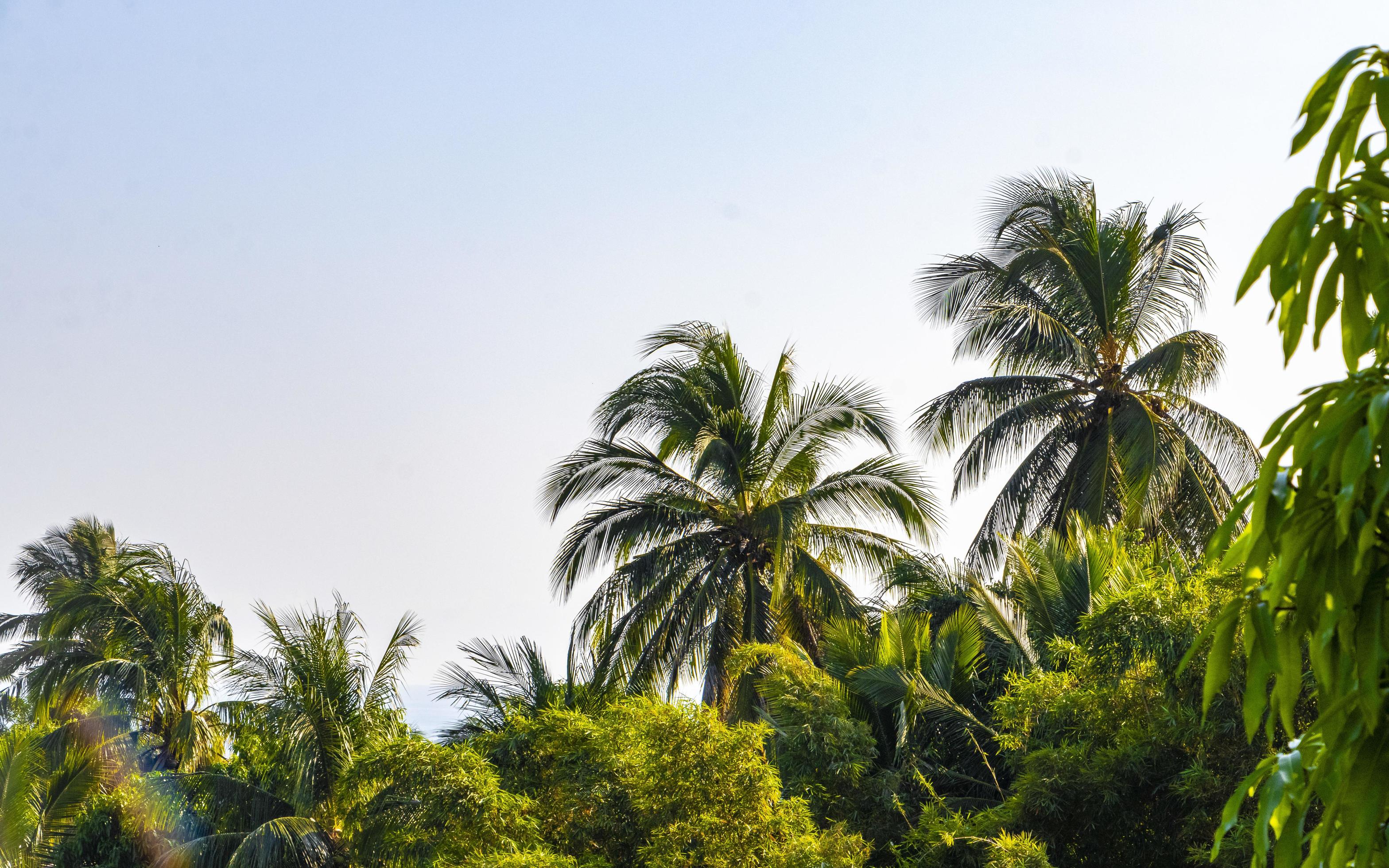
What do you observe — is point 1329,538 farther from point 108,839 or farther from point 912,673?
point 108,839

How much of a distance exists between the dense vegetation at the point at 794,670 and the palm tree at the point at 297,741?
47mm

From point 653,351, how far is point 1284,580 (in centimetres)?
1661

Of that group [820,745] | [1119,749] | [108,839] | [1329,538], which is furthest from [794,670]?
[108,839]

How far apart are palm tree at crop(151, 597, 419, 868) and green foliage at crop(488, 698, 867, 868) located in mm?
4878

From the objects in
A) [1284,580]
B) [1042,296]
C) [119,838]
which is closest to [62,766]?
[119,838]

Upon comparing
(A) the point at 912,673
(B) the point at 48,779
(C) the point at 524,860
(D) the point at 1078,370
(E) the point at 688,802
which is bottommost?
(C) the point at 524,860

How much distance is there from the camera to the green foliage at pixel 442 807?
1073cm

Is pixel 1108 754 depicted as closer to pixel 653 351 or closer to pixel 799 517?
pixel 799 517

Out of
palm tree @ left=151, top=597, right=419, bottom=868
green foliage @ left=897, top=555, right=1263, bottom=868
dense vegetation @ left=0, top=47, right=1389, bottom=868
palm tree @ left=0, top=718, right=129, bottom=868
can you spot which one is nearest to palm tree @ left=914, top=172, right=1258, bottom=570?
dense vegetation @ left=0, top=47, right=1389, bottom=868

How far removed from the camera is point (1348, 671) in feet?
5.08

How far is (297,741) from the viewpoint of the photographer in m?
15.7

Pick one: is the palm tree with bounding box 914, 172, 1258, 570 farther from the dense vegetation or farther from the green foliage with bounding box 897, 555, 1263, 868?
the green foliage with bounding box 897, 555, 1263, 868

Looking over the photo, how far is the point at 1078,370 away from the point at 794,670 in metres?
7.70

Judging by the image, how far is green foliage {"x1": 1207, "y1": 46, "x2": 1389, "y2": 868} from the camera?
1.48 meters
